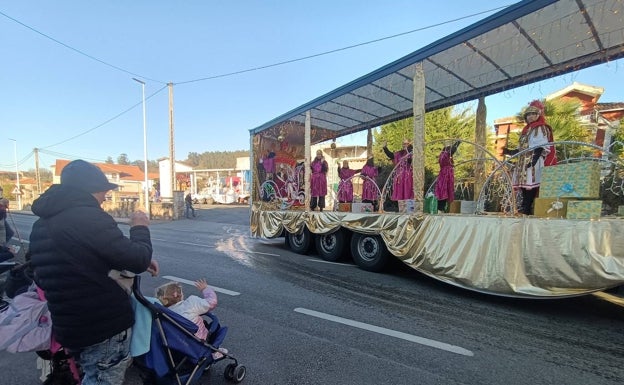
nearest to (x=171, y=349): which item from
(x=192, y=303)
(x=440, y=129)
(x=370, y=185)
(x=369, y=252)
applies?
(x=192, y=303)

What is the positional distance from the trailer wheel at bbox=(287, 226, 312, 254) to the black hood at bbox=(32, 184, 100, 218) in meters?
6.71

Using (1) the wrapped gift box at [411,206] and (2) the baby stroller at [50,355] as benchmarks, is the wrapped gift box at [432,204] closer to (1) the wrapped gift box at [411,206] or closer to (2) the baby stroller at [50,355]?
(1) the wrapped gift box at [411,206]

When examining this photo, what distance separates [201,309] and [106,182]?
1.19 m

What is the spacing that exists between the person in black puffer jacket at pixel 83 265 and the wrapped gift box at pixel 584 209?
194 inches

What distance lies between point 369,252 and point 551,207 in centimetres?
315

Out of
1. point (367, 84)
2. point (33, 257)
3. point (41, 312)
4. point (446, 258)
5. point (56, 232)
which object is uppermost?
point (367, 84)

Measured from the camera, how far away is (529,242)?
429cm

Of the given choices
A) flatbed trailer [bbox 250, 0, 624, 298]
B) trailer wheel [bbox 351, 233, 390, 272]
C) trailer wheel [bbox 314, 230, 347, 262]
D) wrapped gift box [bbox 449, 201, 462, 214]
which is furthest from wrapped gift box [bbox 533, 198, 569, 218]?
trailer wheel [bbox 314, 230, 347, 262]

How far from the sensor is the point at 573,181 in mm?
4469

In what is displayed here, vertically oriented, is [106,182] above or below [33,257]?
above

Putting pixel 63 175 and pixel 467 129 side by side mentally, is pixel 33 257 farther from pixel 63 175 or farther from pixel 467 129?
pixel 467 129

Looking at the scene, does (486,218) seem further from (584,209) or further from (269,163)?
(269,163)

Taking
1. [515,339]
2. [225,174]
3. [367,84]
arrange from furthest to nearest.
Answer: [225,174] → [367,84] → [515,339]

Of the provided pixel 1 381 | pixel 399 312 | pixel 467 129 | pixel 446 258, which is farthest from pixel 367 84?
pixel 467 129
